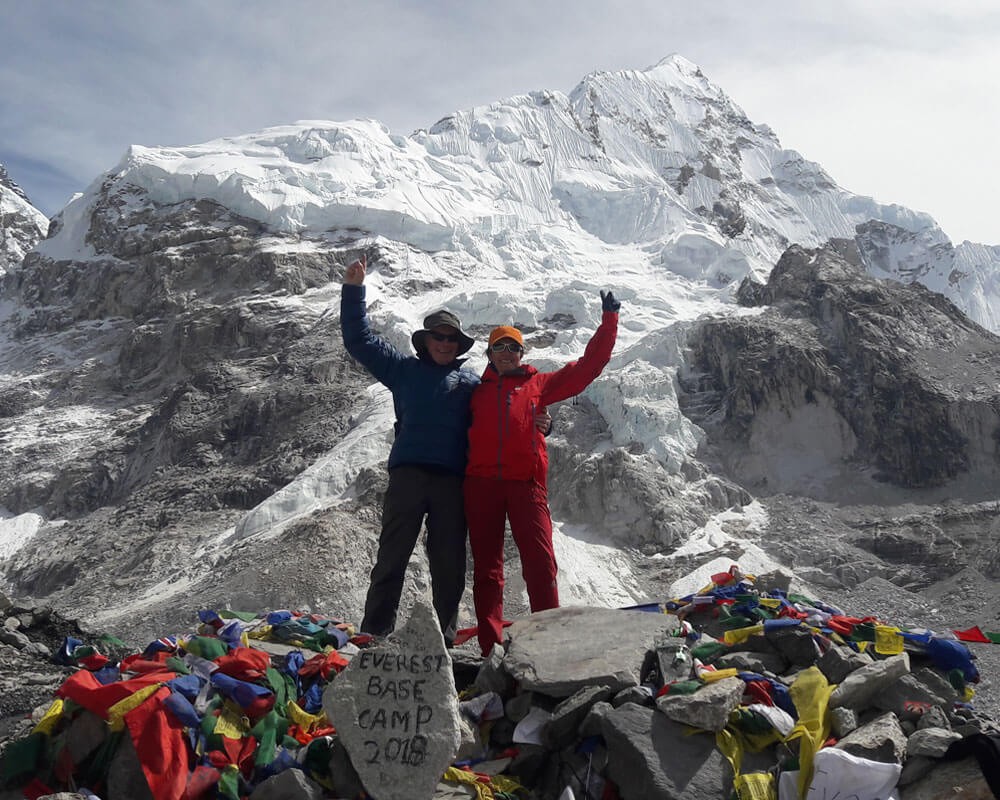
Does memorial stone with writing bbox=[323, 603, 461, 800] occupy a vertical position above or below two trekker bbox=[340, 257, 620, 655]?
below

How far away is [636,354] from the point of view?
4672cm

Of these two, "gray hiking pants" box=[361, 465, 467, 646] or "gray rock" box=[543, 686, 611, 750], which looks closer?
"gray rock" box=[543, 686, 611, 750]

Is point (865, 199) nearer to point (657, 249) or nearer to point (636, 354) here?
point (657, 249)

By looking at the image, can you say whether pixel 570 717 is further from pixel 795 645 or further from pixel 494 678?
pixel 795 645

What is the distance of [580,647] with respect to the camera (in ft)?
17.1

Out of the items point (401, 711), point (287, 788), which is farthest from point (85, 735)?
point (401, 711)

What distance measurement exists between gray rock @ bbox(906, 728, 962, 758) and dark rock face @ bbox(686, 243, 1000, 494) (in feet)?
126

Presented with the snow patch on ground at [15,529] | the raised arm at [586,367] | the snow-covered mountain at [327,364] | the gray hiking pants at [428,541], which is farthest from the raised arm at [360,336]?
the snow patch on ground at [15,529]

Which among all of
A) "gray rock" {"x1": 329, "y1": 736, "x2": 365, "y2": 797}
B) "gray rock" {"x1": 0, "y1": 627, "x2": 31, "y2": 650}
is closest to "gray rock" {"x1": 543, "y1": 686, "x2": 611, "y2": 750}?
"gray rock" {"x1": 329, "y1": 736, "x2": 365, "y2": 797}

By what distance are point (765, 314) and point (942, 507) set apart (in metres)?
16.5

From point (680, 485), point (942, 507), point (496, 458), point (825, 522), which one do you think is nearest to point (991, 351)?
point (942, 507)

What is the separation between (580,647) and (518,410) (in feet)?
5.62

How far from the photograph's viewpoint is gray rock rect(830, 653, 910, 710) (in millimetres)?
4672

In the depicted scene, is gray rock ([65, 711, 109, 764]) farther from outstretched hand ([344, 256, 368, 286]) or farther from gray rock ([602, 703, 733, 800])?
outstretched hand ([344, 256, 368, 286])
